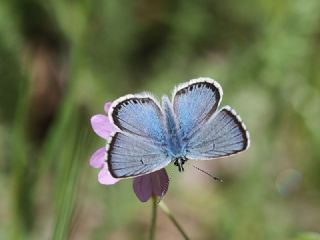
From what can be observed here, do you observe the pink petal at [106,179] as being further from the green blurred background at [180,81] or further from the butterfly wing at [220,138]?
the green blurred background at [180,81]

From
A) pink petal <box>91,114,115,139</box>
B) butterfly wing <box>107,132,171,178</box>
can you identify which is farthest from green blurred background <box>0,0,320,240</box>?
butterfly wing <box>107,132,171,178</box>

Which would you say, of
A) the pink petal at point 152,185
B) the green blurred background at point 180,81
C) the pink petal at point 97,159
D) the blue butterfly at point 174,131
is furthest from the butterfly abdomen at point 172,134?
the green blurred background at point 180,81

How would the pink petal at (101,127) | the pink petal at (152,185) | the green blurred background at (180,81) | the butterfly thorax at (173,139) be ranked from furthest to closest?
the green blurred background at (180,81), the pink petal at (101,127), the pink petal at (152,185), the butterfly thorax at (173,139)

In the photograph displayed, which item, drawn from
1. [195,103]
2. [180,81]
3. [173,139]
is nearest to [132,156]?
[173,139]

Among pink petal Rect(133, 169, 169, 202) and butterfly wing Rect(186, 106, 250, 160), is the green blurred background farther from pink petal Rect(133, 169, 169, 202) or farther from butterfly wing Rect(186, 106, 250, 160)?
butterfly wing Rect(186, 106, 250, 160)

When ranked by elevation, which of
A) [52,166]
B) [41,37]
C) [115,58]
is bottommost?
[52,166]

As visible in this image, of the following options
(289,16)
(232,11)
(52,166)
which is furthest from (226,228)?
(232,11)

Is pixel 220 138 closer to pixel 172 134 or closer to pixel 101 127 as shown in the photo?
pixel 172 134

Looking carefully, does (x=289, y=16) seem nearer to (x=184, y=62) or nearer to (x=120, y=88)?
(x=184, y=62)
